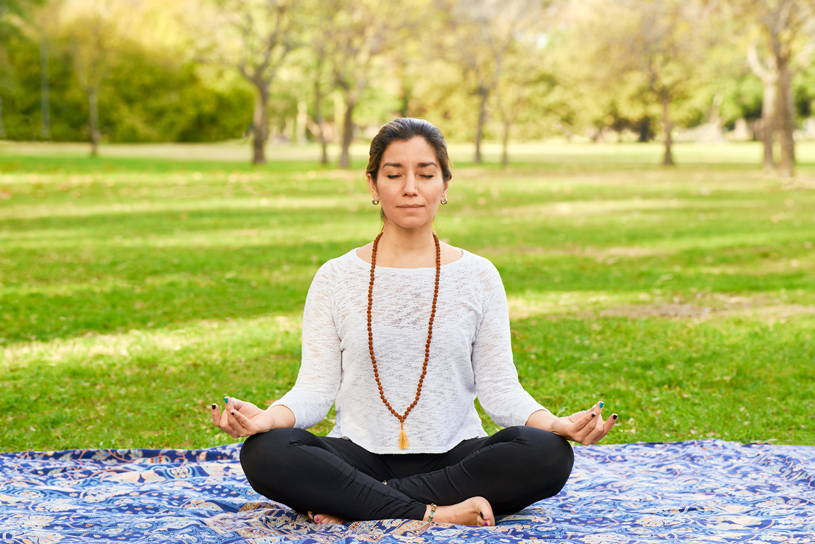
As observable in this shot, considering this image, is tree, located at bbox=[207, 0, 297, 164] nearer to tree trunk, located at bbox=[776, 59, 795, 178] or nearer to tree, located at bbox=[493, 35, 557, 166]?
tree, located at bbox=[493, 35, 557, 166]

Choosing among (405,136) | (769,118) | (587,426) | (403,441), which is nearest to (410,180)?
(405,136)

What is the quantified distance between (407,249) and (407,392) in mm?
553

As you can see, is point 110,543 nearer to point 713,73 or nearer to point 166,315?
point 166,315

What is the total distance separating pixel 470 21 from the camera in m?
34.9

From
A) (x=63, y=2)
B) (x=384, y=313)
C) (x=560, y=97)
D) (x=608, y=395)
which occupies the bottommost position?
(x=608, y=395)

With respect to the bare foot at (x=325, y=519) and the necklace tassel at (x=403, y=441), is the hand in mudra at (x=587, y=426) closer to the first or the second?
the necklace tassel at (x=403, y=441)

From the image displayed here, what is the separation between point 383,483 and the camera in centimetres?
320

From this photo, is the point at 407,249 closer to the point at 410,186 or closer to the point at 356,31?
the point at 410,186

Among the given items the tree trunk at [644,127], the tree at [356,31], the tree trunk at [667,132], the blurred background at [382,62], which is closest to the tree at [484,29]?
the blurred background at [382,62]

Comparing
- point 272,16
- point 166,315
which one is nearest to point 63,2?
point 272,16

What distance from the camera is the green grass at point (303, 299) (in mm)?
5367

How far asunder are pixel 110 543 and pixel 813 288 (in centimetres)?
807

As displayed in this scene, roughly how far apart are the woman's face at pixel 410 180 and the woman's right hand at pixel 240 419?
873mm

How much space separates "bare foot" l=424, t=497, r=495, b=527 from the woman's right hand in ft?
2.14
